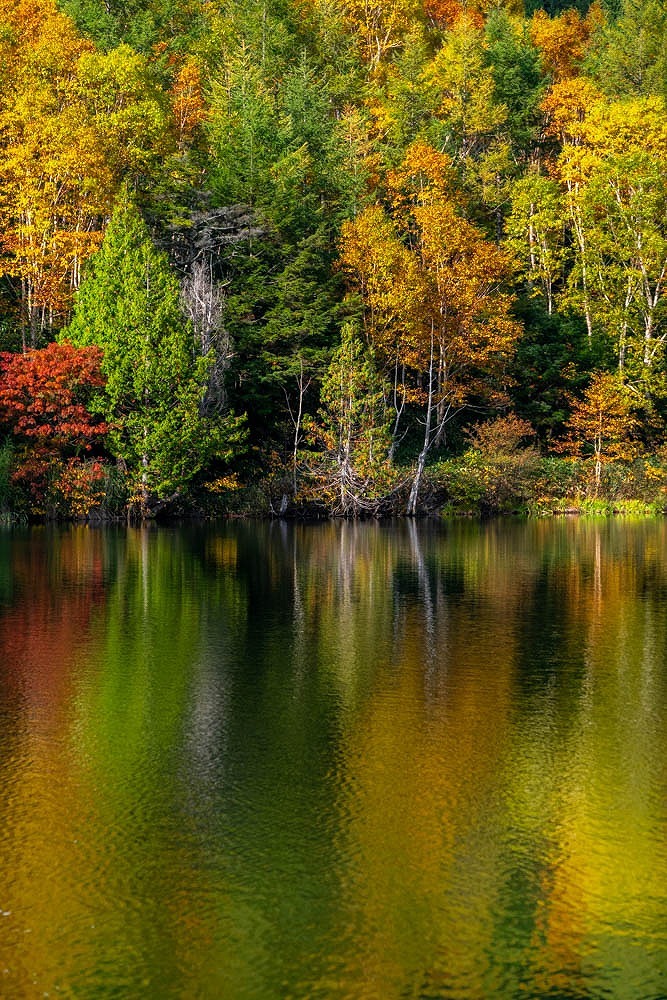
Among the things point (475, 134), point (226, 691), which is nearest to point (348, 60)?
point (475, 134)

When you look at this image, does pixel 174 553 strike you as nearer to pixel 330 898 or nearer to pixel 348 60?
pixel 330 898

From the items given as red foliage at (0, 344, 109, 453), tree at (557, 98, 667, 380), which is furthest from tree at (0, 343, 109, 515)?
tree at (557, 98, 667, 380)

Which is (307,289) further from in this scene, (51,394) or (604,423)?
(604,423)

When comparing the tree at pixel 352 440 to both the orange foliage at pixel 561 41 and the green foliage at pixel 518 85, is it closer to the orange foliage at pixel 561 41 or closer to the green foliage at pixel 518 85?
the green foliage at pixel 518 85

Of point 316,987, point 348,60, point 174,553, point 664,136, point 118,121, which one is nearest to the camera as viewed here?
point 316,987

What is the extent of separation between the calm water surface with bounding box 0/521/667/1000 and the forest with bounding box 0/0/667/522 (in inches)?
1071

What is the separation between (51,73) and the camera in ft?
175

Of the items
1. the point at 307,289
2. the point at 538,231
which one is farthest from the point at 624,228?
the point at 307,289

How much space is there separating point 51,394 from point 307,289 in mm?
13816

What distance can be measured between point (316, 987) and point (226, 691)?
7445mm

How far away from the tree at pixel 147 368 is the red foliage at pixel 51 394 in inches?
33.5

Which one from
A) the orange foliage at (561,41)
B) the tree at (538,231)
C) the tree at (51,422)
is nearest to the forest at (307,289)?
the tree at (51,422)

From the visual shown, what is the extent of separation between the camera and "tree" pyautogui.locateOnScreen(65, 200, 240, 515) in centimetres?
4619

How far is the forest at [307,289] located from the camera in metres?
46.9
